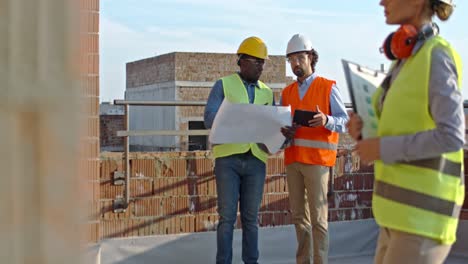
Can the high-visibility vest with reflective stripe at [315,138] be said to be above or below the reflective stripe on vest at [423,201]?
above

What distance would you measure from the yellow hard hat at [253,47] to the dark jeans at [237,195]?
2.42ft

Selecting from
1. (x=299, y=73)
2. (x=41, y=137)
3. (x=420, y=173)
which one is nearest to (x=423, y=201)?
(x=420, y=173)

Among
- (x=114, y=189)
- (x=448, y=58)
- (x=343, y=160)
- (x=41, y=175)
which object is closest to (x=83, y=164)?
(x=41, y=175)

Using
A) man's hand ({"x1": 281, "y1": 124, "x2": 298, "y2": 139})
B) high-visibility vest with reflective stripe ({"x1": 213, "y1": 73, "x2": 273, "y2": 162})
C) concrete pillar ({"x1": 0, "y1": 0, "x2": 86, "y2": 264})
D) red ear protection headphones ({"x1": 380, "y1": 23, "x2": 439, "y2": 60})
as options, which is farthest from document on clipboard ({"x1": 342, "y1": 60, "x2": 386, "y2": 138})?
high-visibility vest with reflective stripe ({"x1": 213, "y1": 73, "x2": 273, "y2": 162})

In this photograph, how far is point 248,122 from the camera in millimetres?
4641

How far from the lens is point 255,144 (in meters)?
4.91

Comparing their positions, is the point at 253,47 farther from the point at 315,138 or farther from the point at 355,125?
the point at 355,125

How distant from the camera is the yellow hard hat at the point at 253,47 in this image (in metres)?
4.97

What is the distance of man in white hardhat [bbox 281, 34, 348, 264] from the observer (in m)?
4.75

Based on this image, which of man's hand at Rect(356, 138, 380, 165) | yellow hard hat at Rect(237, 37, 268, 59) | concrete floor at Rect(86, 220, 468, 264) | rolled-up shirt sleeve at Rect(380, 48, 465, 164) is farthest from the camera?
concrete floor at Rect(86, 220, 468, 264)

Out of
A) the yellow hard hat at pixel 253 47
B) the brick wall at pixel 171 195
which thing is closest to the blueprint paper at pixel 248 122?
the yellow hard hat at pixel 253 47

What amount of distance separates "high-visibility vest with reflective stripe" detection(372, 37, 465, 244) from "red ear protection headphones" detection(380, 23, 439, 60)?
4cm

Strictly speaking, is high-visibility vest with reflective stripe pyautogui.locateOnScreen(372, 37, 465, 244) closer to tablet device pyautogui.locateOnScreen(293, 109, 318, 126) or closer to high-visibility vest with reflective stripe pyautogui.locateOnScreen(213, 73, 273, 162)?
tablet device pyautogui.locateOnScreen(293, 109, 318, 126)

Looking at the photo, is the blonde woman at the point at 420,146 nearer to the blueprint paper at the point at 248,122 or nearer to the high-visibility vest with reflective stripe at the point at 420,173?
the high-visibility vest with reflective stripe at the point at 420,173
